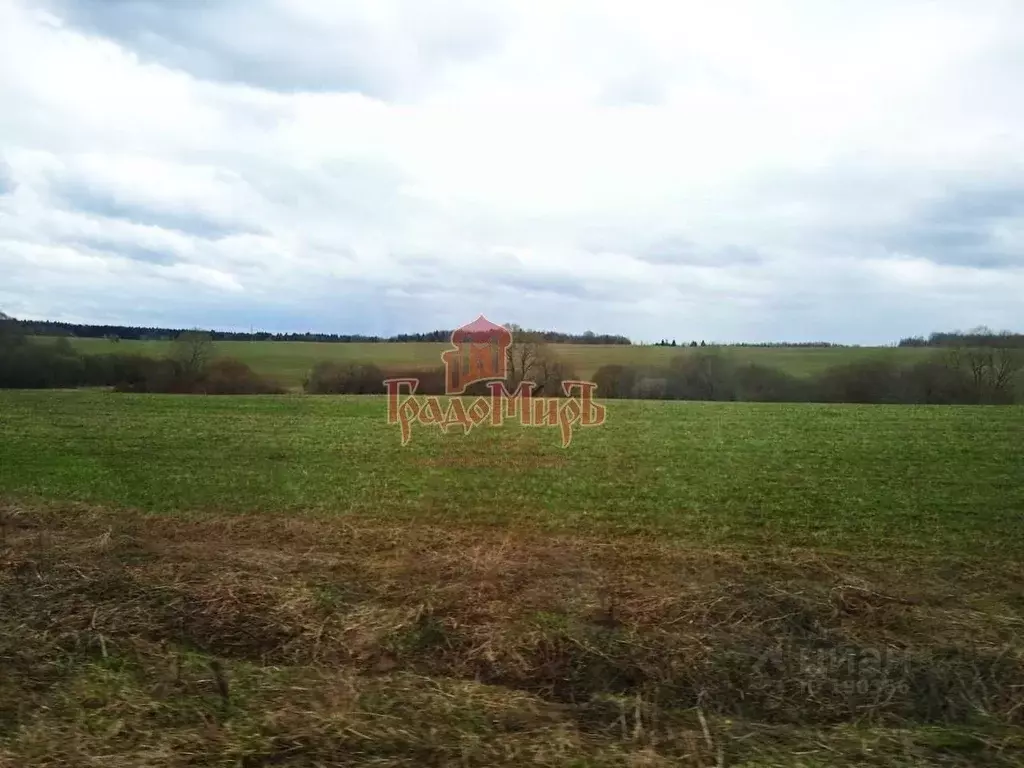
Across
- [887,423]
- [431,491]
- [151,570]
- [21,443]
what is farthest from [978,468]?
[21,443]

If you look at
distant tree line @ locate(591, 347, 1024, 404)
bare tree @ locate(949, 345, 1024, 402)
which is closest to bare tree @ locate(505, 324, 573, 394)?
distant tree line @ locate(591, 347, 1024, 404)

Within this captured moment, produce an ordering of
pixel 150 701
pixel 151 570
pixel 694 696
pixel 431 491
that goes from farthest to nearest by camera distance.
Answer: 1. pixel 431 491
2. pixel 151 570
3. pixel 694 696
4. pixel 150 701

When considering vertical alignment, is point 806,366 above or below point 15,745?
above

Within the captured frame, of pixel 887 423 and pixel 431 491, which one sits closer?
pixel 431 491

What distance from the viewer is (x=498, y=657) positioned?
4.81 meters

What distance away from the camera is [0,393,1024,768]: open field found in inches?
145

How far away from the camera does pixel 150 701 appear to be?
4020 millimetres

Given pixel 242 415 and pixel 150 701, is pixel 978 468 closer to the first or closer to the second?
pixel 150 701

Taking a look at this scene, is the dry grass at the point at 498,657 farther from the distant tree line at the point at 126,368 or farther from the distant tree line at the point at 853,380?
the distant tree line at the point at 126,368

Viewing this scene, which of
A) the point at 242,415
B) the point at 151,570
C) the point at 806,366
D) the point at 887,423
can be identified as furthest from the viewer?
the point at 806,366

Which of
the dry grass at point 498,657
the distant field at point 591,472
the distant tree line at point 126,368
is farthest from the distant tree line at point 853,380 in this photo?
the dry grass at point 498,657

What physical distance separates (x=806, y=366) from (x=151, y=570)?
32.9 meters

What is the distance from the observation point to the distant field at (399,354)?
93.2 feet

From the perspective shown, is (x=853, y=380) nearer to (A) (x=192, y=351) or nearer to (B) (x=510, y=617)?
(A) (x=192, y=351)
